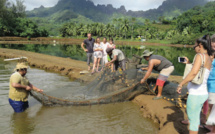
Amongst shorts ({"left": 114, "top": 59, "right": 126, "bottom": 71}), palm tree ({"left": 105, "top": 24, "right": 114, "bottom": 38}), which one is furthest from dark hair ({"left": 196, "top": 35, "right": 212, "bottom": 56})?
palm tree ({"left": 105, "top": 24, "right": 114, "bottom": 38})

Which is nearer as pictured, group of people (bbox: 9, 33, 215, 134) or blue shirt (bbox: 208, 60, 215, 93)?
group of people (bbox: 9, 33, 215, 134)

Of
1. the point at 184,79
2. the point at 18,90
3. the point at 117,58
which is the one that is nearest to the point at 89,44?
the point at 117,58

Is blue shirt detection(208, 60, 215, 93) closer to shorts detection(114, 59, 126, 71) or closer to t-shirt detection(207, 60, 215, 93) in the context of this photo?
t-shirt detection(207, 60, 215, 93)

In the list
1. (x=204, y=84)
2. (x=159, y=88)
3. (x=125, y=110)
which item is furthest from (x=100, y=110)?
(x=204, y=84)

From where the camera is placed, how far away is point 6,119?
15.4ft

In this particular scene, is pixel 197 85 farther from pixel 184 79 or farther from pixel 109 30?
pixel 109 30

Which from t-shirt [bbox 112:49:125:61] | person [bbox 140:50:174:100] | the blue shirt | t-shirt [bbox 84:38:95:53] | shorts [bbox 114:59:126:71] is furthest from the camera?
t-shirt [bbox 84:38:95:53]

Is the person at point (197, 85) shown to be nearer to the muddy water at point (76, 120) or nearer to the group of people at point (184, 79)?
the group of people at point (184, 79)

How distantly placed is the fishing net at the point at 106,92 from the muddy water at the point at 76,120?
240mm

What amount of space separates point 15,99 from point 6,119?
2.20 ft

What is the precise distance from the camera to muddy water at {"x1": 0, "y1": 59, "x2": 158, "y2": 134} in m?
4.22

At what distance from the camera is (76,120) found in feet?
15.4

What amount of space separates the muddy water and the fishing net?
0.24 m

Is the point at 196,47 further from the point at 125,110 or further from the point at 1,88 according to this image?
the point at 1,88
